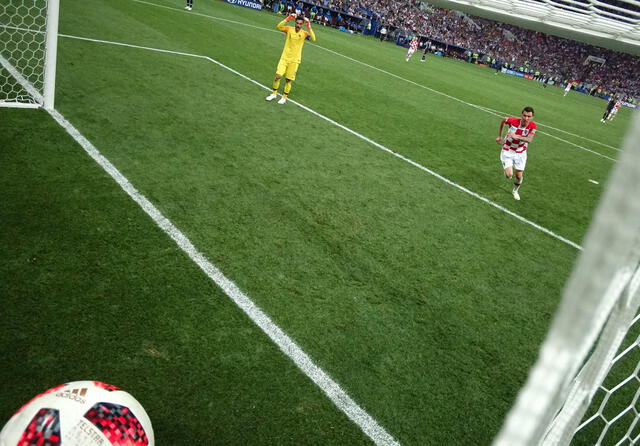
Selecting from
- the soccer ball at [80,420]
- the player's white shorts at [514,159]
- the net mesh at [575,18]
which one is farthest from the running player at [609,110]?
the soccer ball at [80,420]

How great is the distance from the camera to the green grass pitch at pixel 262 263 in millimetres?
2844

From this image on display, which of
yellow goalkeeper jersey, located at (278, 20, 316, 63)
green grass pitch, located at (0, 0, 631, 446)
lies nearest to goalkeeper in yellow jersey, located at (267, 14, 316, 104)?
yellow goalkeeper jersey, located at (278, 20, 316, 63)

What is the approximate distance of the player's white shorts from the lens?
746 cm

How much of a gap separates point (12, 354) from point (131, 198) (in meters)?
2.22

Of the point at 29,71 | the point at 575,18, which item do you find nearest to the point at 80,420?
the point at 575,18

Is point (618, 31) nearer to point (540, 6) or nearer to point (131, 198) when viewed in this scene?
point (540, 6)

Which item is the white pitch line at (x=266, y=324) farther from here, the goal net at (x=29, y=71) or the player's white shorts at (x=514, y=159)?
the player's white shorts at (x=514, y=159)

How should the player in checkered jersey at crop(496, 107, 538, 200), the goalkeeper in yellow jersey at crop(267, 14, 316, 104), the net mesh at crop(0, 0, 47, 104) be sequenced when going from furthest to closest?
1. the goalkeeper in yellow jersey at crop(267, 14, 316, 104)
2. the player in checkered jersey at crop(496, 107, 538, 200)
3. the net mesh at crop(0, 0, 47, 104)

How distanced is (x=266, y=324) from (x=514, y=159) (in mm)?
5868

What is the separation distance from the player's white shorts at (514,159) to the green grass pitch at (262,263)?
1.65ft

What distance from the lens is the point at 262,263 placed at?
4.18 m

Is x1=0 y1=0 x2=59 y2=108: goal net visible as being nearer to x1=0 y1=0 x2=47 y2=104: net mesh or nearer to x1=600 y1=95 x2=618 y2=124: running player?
x1=0 y1=0 x2=47 y2=104: net mesh

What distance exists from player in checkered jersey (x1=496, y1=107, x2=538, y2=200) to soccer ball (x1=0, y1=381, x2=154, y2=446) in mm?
6931

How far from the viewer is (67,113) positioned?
6.22 metres
